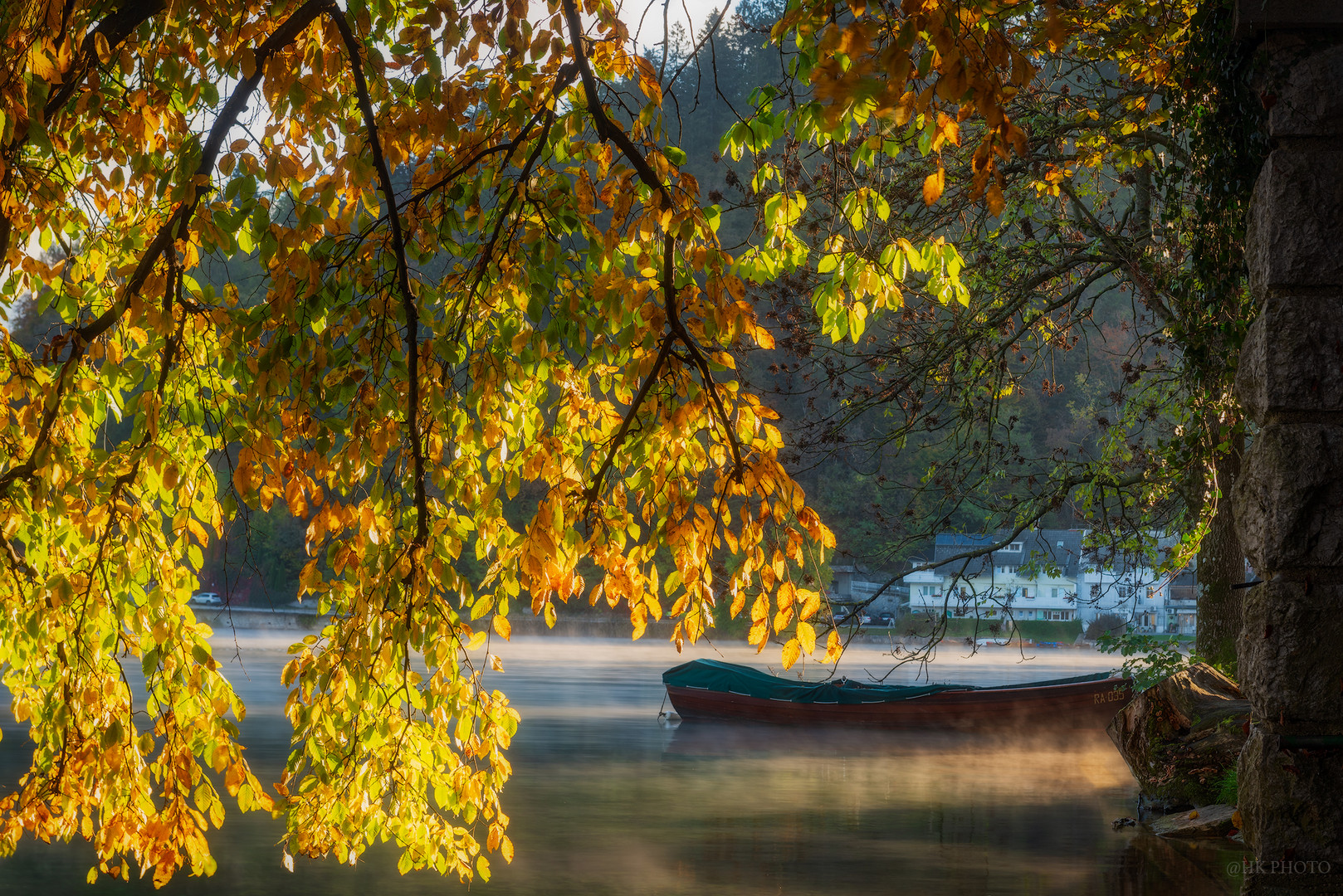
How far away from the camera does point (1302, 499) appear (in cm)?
237

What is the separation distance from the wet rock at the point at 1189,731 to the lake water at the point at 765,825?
1.84ft

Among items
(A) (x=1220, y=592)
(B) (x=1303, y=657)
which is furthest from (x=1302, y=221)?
(A) (x=1220, y=592)

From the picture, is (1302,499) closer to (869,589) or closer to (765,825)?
(765,825)

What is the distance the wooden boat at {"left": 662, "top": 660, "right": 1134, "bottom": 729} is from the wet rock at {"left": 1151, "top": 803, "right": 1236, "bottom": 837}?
23.8 ft

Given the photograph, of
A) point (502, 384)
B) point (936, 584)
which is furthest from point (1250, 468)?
point (936, 584)

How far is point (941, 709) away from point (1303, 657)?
689 inches

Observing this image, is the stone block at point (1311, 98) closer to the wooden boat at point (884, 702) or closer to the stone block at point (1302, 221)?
the stone block at point (1302, 221)

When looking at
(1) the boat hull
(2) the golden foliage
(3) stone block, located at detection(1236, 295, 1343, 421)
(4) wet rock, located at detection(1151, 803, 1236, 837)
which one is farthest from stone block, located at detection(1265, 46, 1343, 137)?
(1) the boat hull

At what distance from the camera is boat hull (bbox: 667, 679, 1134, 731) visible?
59.6 feet

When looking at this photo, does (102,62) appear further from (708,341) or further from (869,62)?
(869,62)

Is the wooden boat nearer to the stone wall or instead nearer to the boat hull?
the boat hull

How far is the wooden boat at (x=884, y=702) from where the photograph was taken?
18.2 m

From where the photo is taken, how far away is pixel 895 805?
45.7 ft

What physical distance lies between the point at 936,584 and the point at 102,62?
41.7 m
